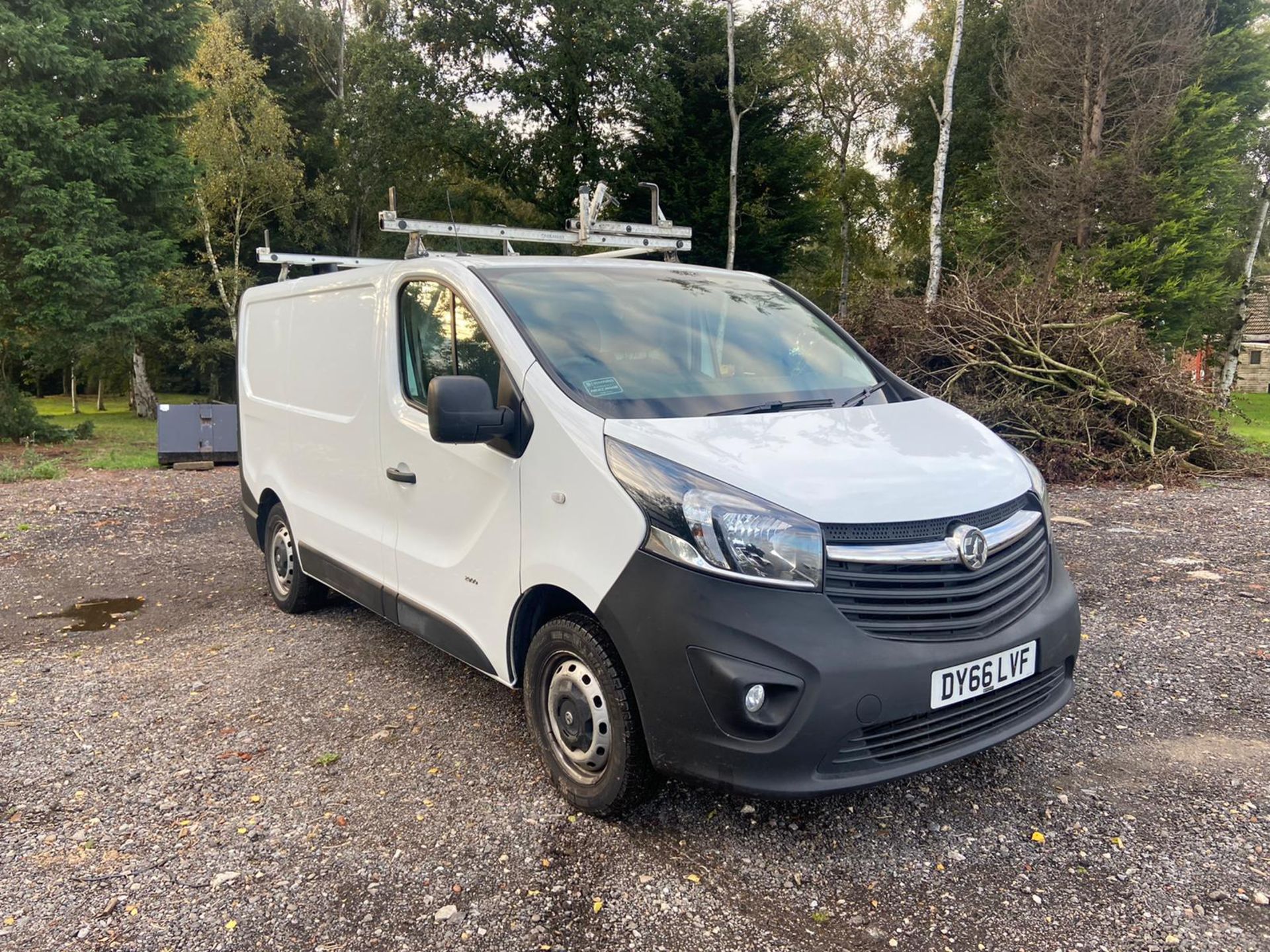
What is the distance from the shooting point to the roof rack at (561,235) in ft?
14.9


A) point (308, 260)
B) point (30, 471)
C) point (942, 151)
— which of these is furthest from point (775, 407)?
point (942, 151)

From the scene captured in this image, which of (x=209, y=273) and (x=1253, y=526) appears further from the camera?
(x=209, y=273)

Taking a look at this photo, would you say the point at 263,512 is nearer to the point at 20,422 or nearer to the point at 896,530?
the point at 896,530

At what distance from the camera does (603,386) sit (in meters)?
3.13

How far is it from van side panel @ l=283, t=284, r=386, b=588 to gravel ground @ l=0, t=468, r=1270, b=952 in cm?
74

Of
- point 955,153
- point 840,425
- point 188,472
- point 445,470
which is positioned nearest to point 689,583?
point 840,425

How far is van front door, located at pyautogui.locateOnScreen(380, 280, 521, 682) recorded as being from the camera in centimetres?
325

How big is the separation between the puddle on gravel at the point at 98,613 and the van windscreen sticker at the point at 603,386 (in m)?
4.17

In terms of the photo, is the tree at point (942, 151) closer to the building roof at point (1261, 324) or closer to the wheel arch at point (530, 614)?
the wheel arch at point (530, 614)

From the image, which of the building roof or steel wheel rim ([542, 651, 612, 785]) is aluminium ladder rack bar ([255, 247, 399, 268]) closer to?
steel wheel rim ([542, 651, 612, 785])

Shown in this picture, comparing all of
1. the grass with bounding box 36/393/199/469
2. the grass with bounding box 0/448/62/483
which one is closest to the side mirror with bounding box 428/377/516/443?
the grass with bounding box 0/448/62/483

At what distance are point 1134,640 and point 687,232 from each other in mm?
3619

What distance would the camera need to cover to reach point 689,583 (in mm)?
2496

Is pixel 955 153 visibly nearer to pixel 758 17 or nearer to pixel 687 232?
pixel 758 17
